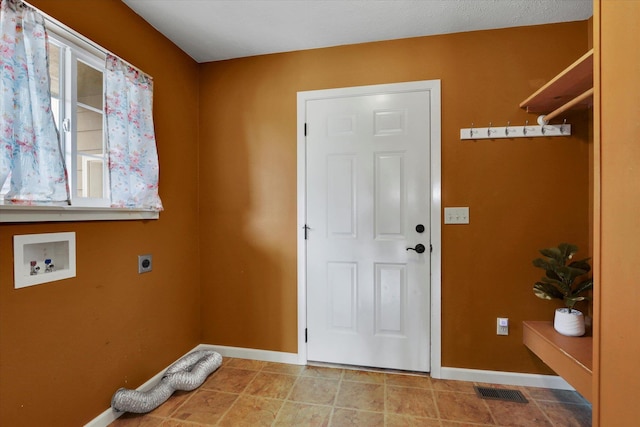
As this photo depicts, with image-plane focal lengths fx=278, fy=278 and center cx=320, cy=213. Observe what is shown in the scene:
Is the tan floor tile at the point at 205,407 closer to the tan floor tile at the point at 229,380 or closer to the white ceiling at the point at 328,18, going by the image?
the tan floor tile at the point at 229,380

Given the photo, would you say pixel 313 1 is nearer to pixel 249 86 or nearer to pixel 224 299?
pixel 249 86

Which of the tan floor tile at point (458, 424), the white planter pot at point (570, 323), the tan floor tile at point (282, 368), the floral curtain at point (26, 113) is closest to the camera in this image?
the floral curtain at point (26, 113)

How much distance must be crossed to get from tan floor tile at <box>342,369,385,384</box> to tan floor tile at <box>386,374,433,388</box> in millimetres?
58

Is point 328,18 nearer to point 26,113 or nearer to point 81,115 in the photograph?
point 81,115

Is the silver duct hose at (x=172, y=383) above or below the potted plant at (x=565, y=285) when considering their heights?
below

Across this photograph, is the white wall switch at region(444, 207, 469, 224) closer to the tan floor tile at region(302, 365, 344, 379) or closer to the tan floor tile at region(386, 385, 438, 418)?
the tan floor tile at region(386, 385, 438, 418)

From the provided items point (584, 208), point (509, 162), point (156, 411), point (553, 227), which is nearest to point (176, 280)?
point (156, 411)

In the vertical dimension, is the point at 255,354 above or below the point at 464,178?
below

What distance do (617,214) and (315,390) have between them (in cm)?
187

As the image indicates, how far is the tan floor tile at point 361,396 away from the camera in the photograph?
68.5 inches

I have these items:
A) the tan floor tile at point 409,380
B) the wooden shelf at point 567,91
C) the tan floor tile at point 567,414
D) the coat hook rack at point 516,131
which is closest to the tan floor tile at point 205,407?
the tan floor tile at point 409,380

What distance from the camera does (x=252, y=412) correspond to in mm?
1700

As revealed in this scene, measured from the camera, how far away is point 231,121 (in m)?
2.39

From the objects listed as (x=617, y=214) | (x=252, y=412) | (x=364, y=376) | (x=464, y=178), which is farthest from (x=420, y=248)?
(x=252, y=412)
